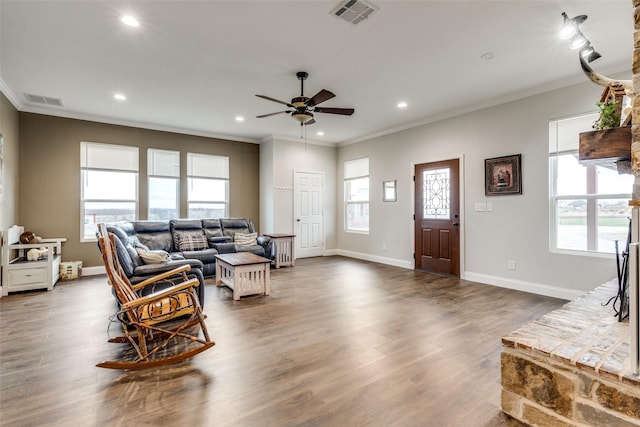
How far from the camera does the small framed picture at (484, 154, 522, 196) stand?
4.46 meters

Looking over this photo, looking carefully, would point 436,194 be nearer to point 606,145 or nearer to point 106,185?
point 606,145

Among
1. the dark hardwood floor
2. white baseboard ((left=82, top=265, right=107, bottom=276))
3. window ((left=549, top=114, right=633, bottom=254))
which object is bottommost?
the dark hardwood floor

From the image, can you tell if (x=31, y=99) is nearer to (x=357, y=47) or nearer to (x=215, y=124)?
(x=215, y=124)

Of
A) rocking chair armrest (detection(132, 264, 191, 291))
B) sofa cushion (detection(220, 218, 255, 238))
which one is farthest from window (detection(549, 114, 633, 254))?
sofa cushion (detection(220, 218, 255, 238))

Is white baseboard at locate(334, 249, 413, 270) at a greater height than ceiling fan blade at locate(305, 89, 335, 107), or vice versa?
ceiling fan blade at locate(305, 89, 335, 107)

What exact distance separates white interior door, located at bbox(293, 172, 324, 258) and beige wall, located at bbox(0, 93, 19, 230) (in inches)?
190

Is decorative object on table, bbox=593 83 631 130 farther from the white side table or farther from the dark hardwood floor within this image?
the white side table

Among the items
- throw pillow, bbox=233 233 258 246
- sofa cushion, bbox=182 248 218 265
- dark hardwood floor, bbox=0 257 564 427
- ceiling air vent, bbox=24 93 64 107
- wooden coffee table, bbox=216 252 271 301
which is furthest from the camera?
throw pillow, bbox=233 233 258 246

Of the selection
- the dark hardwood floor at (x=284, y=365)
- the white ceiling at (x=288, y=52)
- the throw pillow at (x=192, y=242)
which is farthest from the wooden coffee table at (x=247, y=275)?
the white ceiling at (x=288, y=52)

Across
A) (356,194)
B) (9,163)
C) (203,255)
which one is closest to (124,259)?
(203,255)

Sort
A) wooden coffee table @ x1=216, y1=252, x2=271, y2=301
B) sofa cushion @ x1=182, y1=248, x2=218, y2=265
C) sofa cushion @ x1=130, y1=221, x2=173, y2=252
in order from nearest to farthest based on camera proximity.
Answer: wooden coffee table @ x1=216, y1=252, x2=271, y2=301
sofa cushion @ x1=182, y1=248, x2=218, y2=265
sofa cushion @ x1=130, y1=221, x2=173, y2=252

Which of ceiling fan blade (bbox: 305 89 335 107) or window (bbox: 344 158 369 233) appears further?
window (bbox: 344 158 369 233)

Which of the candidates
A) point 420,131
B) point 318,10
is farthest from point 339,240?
point 318,10

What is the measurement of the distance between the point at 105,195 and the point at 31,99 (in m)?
1.80
